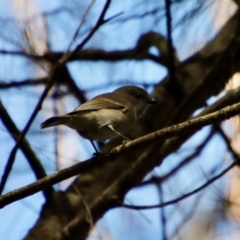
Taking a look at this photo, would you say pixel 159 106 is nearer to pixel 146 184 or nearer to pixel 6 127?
pixel 146 184

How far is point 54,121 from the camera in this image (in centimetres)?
265

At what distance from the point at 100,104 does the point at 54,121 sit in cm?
50

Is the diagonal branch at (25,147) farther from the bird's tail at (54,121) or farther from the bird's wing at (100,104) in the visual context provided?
the bird's wing at (100,104)

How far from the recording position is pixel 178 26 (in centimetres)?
344

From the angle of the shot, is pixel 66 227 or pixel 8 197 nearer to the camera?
pixel 8 197

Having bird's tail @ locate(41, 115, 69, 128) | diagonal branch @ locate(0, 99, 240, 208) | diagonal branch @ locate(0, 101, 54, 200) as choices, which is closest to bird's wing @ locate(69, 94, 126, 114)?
bird's tail @ locate(41, 115, 69, 128)

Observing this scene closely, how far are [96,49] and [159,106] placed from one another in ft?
1.73

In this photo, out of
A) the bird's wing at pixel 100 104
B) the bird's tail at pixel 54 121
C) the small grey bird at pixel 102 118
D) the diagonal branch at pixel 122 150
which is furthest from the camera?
the bird's wing at pixel 100 104

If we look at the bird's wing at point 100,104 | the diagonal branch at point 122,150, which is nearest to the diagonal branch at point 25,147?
the bird's wing at point 100,104

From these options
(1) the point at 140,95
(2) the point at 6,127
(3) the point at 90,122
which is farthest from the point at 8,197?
(1) the point at 140,95

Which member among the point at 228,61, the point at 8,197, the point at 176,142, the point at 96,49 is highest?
the point at 96,49

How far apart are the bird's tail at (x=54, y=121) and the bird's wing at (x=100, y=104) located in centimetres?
14

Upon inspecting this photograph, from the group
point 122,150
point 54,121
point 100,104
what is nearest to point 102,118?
point 100,104

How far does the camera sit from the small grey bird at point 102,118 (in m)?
2.83
